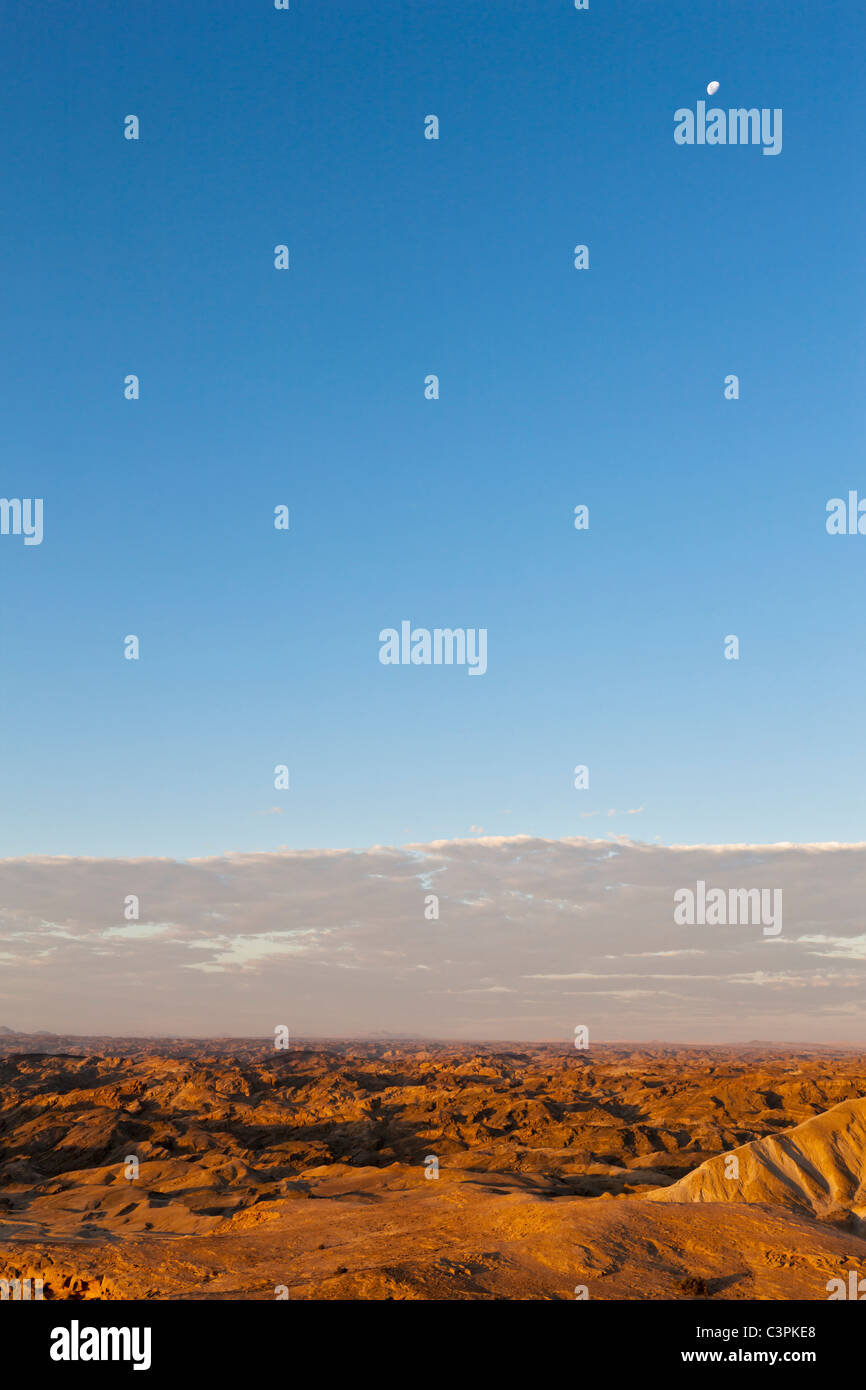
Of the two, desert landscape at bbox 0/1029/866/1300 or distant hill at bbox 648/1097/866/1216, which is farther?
distant hill at bbox 648/1097/866/1216

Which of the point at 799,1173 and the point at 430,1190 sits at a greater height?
the point at 799,1173

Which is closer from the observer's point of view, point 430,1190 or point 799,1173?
point 799,1173

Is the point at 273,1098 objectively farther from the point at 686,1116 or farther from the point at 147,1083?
the point at 686,1116

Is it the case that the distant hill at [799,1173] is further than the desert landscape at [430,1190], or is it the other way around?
the distant hill at [799,1173]
